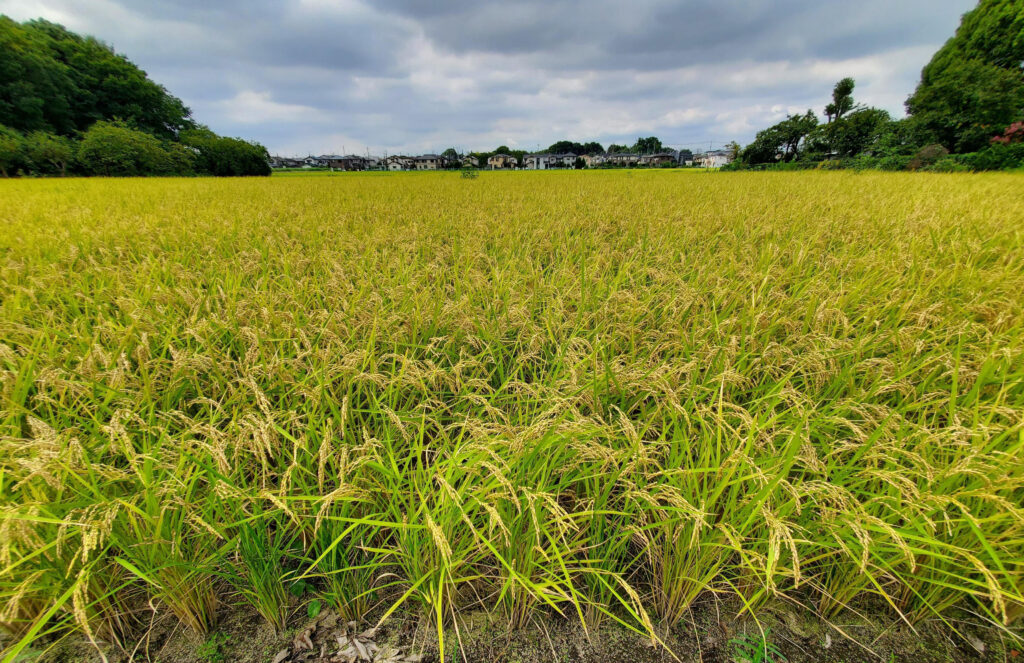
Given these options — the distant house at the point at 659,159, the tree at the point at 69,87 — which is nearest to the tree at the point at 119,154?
the tree at the point at 69,87

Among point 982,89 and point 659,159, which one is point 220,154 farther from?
point 659,159

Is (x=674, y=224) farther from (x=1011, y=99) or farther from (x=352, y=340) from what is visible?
(x=1011, y=99)

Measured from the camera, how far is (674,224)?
5.00 m

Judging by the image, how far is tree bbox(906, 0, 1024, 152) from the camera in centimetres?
2036

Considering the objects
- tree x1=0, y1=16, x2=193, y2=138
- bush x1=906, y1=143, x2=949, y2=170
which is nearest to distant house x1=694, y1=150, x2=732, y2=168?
bush x1=906, y1=143, x2=949, y2=170

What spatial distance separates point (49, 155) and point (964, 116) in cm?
5805

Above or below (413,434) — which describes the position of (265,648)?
below

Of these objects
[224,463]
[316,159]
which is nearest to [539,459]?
[224,463]

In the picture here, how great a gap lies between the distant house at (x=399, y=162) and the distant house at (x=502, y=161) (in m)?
20.3

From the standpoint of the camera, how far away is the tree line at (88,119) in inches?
995

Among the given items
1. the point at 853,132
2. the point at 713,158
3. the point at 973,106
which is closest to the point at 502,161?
the point at 713,158

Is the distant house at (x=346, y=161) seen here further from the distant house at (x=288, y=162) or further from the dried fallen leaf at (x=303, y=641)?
the dried fallen leaf at (x=303, y=641)

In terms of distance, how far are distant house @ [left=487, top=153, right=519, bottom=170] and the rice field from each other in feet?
324

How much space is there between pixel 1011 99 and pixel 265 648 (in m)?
37.4
